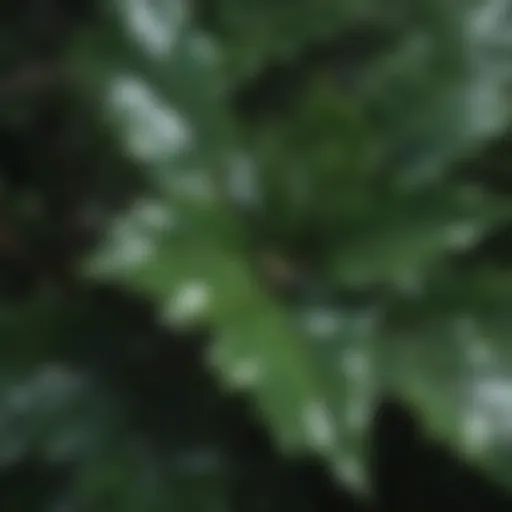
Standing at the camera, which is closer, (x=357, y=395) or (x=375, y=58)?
(x=357, y=395)

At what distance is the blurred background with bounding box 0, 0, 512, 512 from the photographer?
2.06 feet

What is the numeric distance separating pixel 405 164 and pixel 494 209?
75 millimetres

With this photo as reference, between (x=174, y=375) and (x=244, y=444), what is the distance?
2.3 inches

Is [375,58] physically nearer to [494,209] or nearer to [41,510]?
[494,209]

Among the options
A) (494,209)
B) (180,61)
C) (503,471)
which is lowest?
(503,471)

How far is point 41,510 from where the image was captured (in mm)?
725

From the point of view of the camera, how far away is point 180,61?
73 cm

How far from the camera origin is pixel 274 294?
0.68 metres

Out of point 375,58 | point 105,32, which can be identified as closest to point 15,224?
point 105,32

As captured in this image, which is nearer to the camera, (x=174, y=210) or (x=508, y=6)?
(x=174, y=210)

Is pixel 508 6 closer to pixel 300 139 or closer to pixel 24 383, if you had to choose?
pixel 300 139

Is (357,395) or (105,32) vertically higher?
(105,32)

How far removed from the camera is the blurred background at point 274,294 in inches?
24.7

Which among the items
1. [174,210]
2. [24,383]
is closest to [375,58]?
[174,210]
